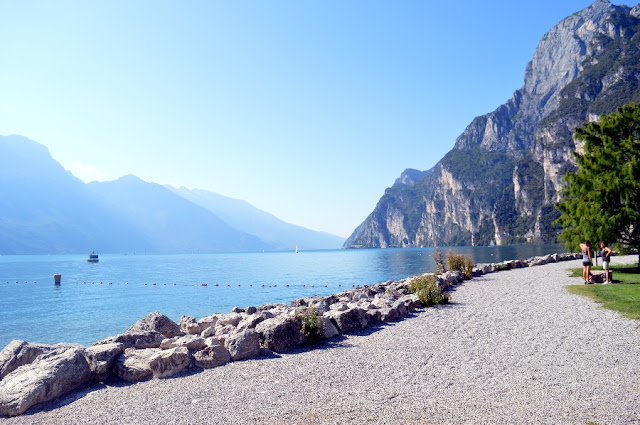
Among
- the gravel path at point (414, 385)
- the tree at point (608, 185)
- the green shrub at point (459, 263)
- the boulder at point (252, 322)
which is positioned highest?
the tree at point (608, 185)

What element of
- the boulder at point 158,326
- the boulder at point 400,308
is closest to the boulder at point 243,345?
the boulder at point 158,326

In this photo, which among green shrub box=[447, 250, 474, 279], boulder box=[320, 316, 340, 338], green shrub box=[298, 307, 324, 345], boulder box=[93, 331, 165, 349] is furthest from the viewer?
green shrub box=[447, 250, 474, 279]

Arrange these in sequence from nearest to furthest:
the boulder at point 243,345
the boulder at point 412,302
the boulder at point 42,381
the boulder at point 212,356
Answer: the boulder at point 42,381 < the boulder at point 212,356 < the boulder at point 243,345 < the boulder at point 412,302

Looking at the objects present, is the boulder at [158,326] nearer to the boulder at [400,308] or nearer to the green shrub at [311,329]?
the green shrub at [311,329]

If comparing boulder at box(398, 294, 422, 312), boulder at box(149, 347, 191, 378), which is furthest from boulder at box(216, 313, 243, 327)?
boulder at box(398, 294, 422, 312)

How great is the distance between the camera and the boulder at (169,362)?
7547mm

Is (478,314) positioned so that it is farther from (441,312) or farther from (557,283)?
(557,283)

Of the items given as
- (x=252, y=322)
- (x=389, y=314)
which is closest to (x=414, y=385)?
(x=252, y=322)

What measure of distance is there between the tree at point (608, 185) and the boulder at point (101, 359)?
21735mm

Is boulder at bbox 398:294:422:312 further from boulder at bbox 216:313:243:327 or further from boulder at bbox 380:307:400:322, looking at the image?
boulder at bbox 216:313:243:327

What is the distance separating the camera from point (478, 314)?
1287 cm

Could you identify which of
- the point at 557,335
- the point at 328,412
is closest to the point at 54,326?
the point at 328,412

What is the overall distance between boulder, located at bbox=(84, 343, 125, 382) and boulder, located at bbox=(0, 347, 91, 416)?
124mm

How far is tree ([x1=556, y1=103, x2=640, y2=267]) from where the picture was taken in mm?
20375
